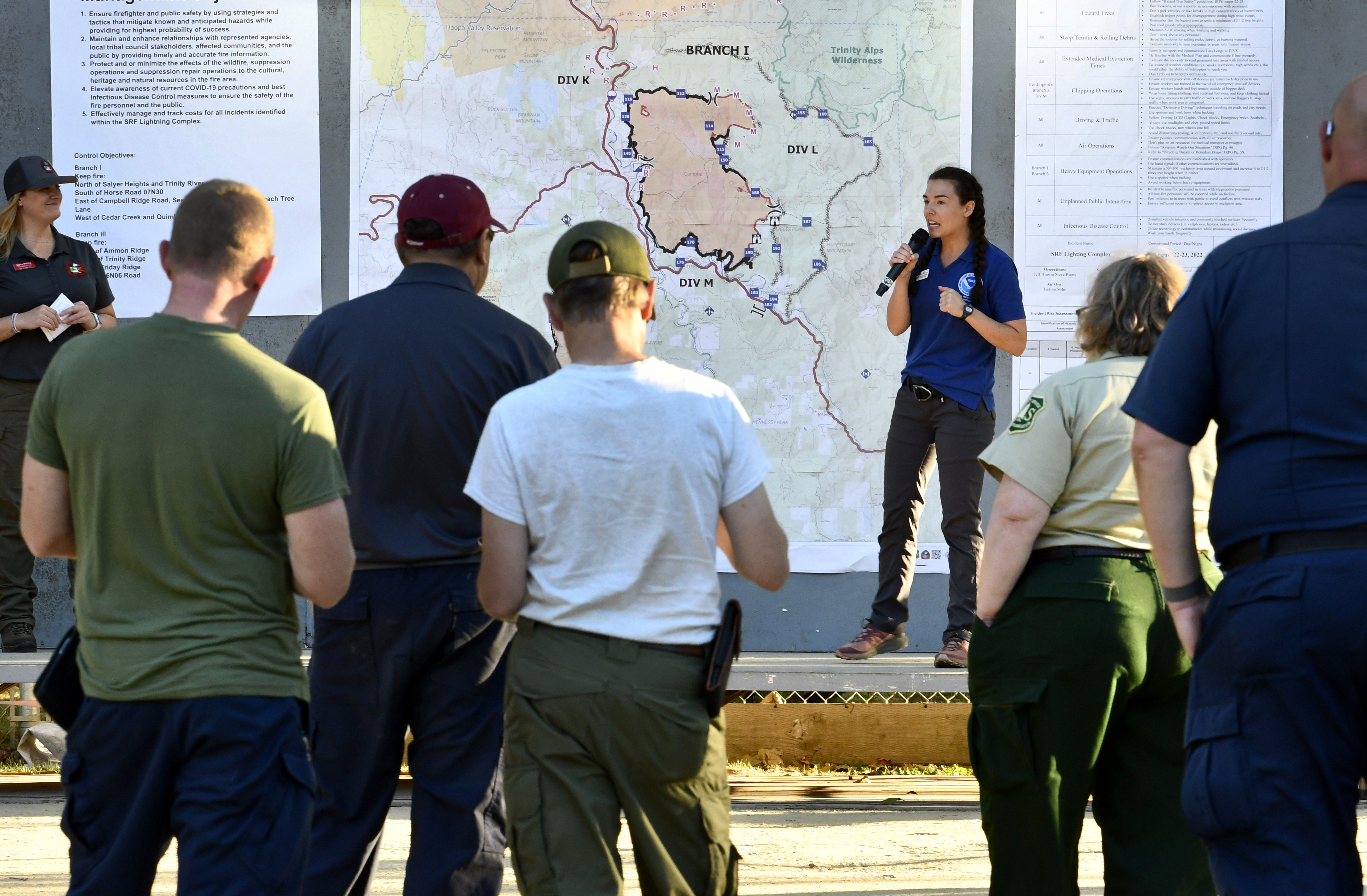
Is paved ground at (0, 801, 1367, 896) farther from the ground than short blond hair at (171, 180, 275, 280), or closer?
closer

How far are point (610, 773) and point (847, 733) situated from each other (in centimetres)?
365

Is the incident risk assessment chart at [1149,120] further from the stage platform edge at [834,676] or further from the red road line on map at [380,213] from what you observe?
the red road line on map at [380,213]

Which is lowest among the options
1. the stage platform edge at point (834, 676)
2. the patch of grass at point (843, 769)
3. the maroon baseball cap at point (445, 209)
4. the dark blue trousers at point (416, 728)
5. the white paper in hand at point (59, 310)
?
the patch of grass at point (843, 769)

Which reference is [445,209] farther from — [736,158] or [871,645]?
[736,158]

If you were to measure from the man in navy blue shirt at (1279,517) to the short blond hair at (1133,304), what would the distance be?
73 centimetres

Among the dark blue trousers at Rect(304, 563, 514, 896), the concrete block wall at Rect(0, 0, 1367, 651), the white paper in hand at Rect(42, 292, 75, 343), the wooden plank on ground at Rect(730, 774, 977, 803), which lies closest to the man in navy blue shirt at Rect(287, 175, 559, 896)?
the dark blue trousers at Rect(304, 563, 514, 896)

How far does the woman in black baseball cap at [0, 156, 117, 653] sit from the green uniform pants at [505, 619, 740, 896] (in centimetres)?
356

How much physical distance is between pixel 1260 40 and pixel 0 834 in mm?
5967

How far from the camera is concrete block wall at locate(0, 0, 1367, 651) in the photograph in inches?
232

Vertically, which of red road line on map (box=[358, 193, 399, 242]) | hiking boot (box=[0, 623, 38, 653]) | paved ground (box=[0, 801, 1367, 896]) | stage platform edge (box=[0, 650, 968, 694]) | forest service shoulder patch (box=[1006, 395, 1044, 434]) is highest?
red road line on map (box=[358, 193, 399, 242])

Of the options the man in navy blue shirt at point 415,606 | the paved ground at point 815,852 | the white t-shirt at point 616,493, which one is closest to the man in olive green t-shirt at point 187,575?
the white t-shirt at point 616,493

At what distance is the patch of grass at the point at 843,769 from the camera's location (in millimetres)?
Answer: 5625

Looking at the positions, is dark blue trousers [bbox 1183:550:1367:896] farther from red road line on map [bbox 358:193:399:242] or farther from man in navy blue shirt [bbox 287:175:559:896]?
red road line on map [bbox 358:193:399:242]

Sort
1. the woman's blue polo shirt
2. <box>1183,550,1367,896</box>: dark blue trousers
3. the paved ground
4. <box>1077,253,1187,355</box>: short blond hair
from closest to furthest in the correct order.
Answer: <box>1183,550,1367,896</box>: dark blue trousers
<box>1077,253,1187,355</box>: short blond hair
the paved ground
the woman's blue polo shirt
